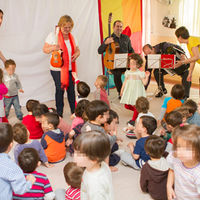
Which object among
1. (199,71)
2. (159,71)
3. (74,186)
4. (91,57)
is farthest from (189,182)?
(199,71)

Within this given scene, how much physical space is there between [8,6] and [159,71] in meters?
3.11

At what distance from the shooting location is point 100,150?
4.75 ft

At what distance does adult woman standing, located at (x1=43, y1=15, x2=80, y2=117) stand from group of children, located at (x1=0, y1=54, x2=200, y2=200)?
63cm

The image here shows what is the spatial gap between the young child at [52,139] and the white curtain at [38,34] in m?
2.38

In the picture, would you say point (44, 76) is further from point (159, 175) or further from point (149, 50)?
point (159, 175)

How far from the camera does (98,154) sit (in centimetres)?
145

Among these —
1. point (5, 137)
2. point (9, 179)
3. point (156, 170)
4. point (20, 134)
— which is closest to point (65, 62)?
point (20, 134)

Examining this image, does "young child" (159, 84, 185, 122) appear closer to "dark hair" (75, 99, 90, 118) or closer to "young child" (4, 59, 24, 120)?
"dark hair" (75, 99, 90, 118)

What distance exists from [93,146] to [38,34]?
159 inches

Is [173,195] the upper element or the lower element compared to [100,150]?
lower

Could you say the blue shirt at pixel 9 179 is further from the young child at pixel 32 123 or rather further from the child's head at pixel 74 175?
the young child at pixel 32 123

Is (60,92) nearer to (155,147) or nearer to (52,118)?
(52,118)

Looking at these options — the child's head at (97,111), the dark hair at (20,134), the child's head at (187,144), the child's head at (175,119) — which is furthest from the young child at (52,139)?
the child's head at (187,144)

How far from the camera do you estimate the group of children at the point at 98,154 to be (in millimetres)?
1474
